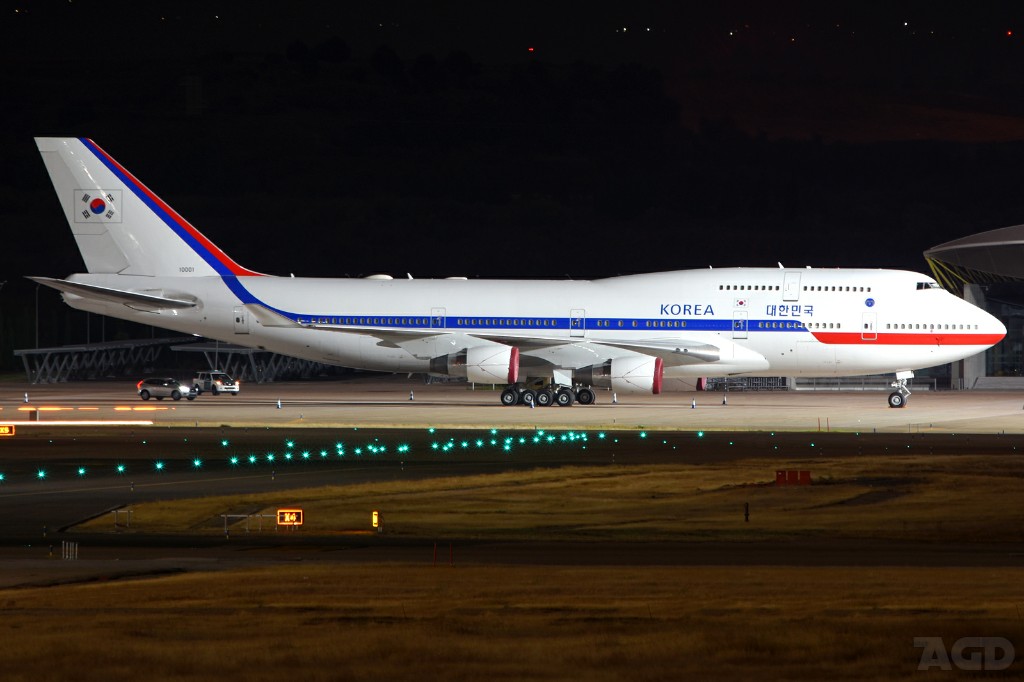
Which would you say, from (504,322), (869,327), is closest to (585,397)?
(504,322)

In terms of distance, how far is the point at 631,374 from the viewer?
5003 centimetres

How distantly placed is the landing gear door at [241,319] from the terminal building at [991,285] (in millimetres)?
37059

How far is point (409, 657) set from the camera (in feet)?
34.6

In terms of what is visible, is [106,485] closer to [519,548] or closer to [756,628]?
[519,548]

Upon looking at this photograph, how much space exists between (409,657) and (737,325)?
43.1 meters

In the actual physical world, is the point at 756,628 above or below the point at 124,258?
below

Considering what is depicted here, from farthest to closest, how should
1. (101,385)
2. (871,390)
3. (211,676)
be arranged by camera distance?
(101,385)
(871,390)
(211,676)

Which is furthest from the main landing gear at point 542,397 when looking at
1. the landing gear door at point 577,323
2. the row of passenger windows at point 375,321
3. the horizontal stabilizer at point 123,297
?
the horizontal stabilizer at point 123,297

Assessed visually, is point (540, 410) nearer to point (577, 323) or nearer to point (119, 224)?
point (577, 323)

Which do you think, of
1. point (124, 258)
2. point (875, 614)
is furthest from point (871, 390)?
point (875, 614)

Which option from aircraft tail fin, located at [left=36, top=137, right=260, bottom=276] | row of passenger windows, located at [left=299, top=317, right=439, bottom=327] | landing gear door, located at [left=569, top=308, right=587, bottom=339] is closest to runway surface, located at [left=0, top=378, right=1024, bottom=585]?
landing gear door, located at [left=569, top=308, right=587, bottom=339]

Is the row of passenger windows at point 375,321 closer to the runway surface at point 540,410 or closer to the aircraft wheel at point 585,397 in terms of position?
the runway surface at point 540,410

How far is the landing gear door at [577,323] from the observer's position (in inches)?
2080

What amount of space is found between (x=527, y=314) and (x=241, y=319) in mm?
11984
